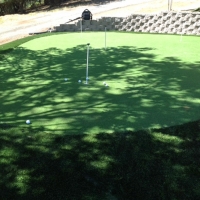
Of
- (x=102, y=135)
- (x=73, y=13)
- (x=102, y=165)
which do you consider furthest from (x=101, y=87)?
(x=73, y=13)

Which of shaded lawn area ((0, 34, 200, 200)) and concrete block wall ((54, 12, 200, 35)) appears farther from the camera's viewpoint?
concrete block wall ((54, 12, 200, 35))

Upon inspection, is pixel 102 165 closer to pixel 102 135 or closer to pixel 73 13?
pixel 102 135

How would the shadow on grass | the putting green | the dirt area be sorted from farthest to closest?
the dirt area < the putting green < the shadow on grass

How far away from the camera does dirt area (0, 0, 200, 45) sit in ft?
56.5

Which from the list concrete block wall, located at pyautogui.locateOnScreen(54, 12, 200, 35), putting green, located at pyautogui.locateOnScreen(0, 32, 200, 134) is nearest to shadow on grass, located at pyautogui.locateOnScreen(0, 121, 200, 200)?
putting green, located at pyautogui.locateOnScreen(0, 32, 200, 134)

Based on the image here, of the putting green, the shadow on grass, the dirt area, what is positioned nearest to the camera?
the shadow on grass

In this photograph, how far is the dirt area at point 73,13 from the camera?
17.2 metres

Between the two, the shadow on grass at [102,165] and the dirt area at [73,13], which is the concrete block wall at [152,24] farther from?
the shadow on grass at [102,165]

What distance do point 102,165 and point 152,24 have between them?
1085cm

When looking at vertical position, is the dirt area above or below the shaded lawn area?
above

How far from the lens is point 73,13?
1995 centimetres

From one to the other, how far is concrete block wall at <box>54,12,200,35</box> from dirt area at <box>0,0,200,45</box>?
3136 mm

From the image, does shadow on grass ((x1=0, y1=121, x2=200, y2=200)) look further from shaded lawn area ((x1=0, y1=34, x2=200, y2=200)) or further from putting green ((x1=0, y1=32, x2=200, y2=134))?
putting green ((x1=0, y1=32, x2=200, y2=134))

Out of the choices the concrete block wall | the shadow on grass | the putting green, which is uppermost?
the concrete block wall
